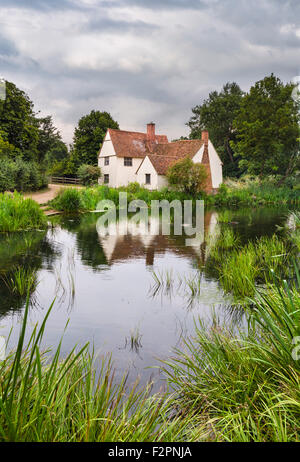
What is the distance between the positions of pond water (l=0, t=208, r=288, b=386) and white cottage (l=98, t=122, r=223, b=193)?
1135 inches

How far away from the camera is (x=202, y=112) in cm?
6181

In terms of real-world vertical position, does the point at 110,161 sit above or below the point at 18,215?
above

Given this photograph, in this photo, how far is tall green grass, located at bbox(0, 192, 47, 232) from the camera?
14703 millimetres

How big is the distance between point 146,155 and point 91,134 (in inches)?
620

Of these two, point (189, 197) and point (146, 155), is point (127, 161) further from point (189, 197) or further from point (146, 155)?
point (189, 197)

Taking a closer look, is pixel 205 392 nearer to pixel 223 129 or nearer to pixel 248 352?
pixel 248 352

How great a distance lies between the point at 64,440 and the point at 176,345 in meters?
2.84

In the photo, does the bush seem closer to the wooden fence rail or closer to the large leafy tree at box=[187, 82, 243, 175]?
the wooden fence rail

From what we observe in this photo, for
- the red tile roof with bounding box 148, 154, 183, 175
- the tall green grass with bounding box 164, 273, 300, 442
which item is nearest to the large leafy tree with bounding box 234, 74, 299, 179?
the red tile roof with bounding box 148, 154, 183, 175

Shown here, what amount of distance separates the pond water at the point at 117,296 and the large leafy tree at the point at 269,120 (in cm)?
3139

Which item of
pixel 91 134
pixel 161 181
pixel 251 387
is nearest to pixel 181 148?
pixel 161 181

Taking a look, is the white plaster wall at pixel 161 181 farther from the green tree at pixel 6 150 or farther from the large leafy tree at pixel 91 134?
the large leafy tree at pixel 91 134

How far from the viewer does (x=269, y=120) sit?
137 feet

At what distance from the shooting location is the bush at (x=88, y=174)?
152 feet
